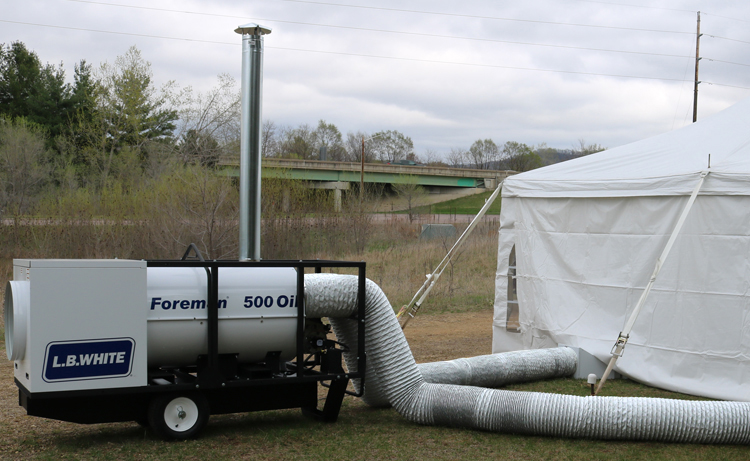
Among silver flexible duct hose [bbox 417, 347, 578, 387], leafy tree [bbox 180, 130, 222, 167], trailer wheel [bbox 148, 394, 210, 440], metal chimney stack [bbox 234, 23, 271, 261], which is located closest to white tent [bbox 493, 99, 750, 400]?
silver flexible duct hose [bbox 417, 347, 578, 387]

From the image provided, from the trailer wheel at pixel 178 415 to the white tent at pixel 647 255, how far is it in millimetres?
5315

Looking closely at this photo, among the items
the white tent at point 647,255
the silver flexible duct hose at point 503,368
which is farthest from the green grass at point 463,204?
the silver flexible duct hose at point 503,368

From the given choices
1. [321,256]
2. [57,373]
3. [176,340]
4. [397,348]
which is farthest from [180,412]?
[321,256]

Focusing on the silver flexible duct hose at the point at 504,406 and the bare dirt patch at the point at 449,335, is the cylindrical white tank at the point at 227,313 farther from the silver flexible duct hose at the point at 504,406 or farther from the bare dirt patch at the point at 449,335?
the bare dirt patch at the point at 449,335

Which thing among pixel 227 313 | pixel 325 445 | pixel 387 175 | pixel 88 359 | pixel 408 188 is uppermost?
pixel 387 175

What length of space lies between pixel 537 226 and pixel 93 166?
33354 millimetres

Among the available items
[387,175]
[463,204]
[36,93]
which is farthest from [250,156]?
[463,204]

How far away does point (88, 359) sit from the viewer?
519 cm

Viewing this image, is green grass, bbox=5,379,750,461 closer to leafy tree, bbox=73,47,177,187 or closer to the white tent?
the white tent

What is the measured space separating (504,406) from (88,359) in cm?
359

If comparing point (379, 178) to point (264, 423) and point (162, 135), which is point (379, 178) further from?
point (264, 423)

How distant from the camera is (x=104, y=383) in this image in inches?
207

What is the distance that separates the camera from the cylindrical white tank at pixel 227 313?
5.55 metres

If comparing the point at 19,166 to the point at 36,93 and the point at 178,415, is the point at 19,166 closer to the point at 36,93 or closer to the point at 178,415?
the point at 36,93
